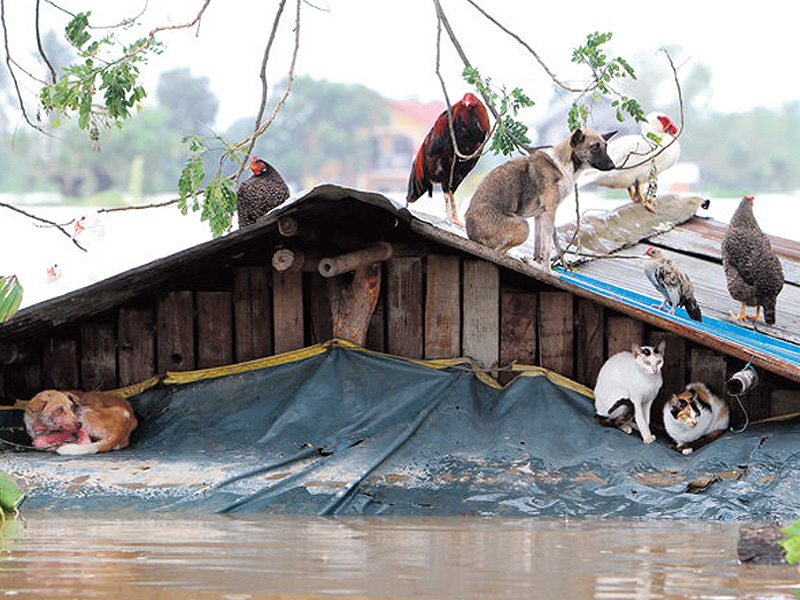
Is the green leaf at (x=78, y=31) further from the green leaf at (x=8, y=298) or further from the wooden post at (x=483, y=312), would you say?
the wooden post at (x=483, y=312)

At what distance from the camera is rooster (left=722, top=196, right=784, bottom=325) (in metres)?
5.53

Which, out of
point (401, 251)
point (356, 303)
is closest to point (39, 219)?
point (356, 303)

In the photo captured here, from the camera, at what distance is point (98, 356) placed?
20.4ft

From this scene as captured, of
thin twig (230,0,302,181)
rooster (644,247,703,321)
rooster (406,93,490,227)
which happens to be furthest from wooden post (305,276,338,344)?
rooster (644,247,703,321)

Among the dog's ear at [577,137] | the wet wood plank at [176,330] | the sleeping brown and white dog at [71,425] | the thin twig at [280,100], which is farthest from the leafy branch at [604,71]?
the sleeping brown and white dog at [71,425]

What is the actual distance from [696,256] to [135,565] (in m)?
4.96

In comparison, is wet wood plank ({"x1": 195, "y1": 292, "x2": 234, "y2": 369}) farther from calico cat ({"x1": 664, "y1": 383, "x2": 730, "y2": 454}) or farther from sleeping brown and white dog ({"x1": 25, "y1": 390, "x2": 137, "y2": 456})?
calico cat ({"x1": 664, "y1": 383, "x2": 730, "y2": 454})

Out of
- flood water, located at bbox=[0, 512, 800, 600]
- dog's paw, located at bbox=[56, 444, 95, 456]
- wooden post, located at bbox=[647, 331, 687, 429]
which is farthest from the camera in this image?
wooden post, located at bbox=[647, 331, 687, 429]

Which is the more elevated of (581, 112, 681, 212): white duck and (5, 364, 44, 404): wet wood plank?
(581, 112, 681, 212): white duck

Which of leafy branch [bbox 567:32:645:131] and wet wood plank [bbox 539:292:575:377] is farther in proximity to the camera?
wet wood plank [bbox 539:292:575:377]

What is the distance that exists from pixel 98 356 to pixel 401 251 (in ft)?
6.21

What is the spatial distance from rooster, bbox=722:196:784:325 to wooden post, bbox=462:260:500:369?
1.26m

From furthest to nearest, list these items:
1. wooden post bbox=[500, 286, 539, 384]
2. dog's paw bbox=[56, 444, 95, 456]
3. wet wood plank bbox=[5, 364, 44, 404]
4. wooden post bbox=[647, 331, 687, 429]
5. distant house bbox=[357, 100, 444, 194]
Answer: distant house bbox=[357, 100, 444, 194]
wet wood plank bbox=[5, 364, 44, 404]
wooden post bbox=[500, 286, 539, 384]
wooden post bbox=[647, 331, 687, 429]
dog's paw bbox=[56, 444, 95, 456]

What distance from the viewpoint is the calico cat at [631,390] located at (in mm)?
5348
